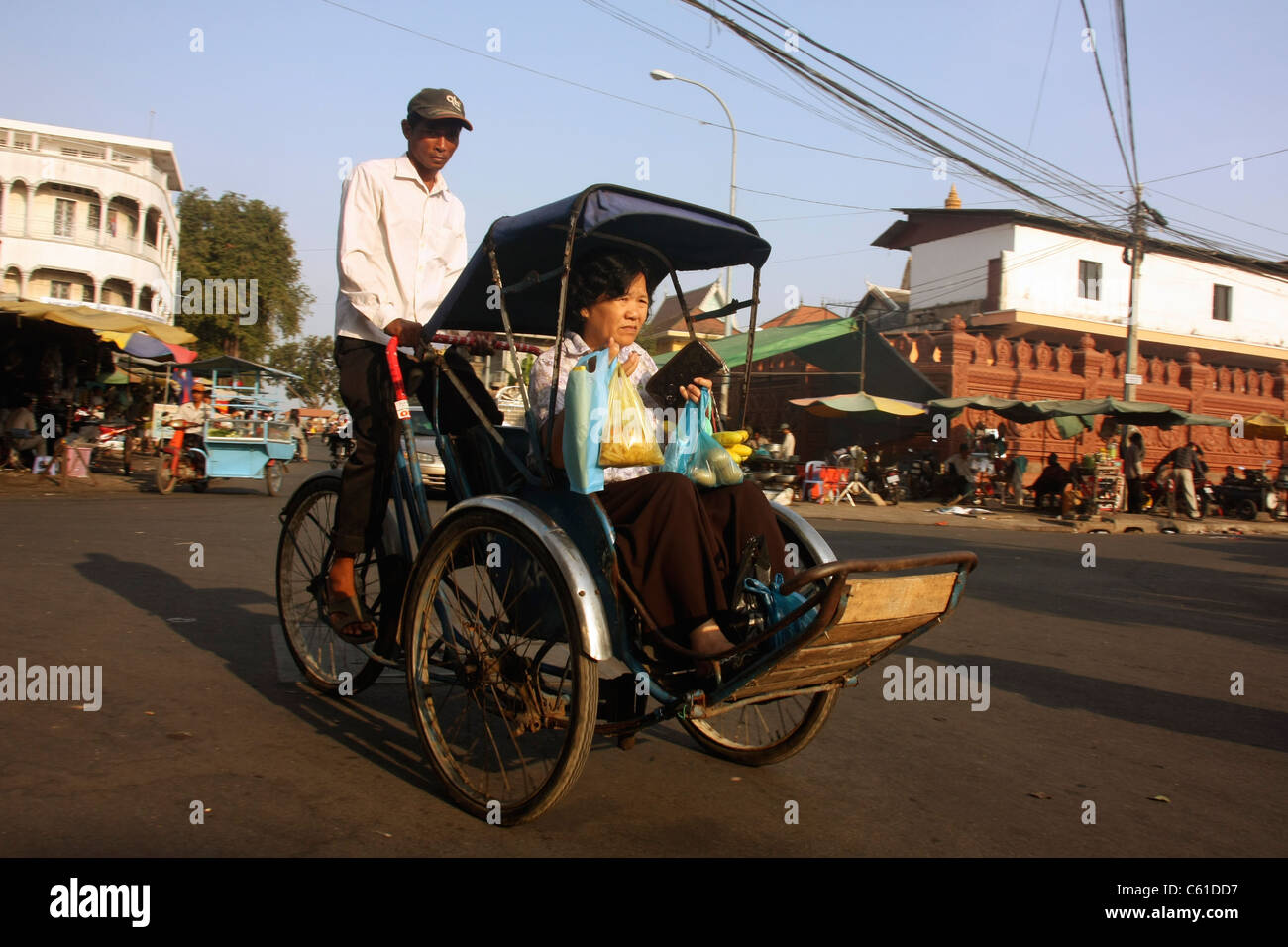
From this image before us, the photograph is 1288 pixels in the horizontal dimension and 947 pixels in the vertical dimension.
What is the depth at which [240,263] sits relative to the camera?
149 feet

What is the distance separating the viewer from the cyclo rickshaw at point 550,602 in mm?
2770

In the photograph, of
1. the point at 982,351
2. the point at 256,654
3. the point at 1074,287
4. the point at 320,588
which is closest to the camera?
the point at 320,588

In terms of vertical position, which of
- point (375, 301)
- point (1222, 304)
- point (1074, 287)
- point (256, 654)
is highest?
point (1222, 304)

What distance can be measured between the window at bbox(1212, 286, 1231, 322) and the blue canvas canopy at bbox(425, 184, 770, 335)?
40103mm

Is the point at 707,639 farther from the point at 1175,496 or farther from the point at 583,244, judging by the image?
the point at 1175,496

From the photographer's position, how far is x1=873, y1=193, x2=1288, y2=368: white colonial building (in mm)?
32781

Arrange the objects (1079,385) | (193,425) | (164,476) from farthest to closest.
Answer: (1079,385)
(193,425)
(164,476)

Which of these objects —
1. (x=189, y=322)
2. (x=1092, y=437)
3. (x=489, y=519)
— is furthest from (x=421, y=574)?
(x=189, y=322)

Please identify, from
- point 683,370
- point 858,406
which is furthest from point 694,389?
point 858,406

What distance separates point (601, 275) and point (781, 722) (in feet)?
5.75

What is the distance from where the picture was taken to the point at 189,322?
4606 centimetres

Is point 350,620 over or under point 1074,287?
under

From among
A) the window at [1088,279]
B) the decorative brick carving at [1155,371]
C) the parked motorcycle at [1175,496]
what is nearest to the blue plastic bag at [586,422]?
the parked motorcycle at [1175,496]

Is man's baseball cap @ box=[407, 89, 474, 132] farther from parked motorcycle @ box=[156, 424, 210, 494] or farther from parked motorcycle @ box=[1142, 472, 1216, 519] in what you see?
parked motorcycle @ box=[1142, 472, 1216, 519]
